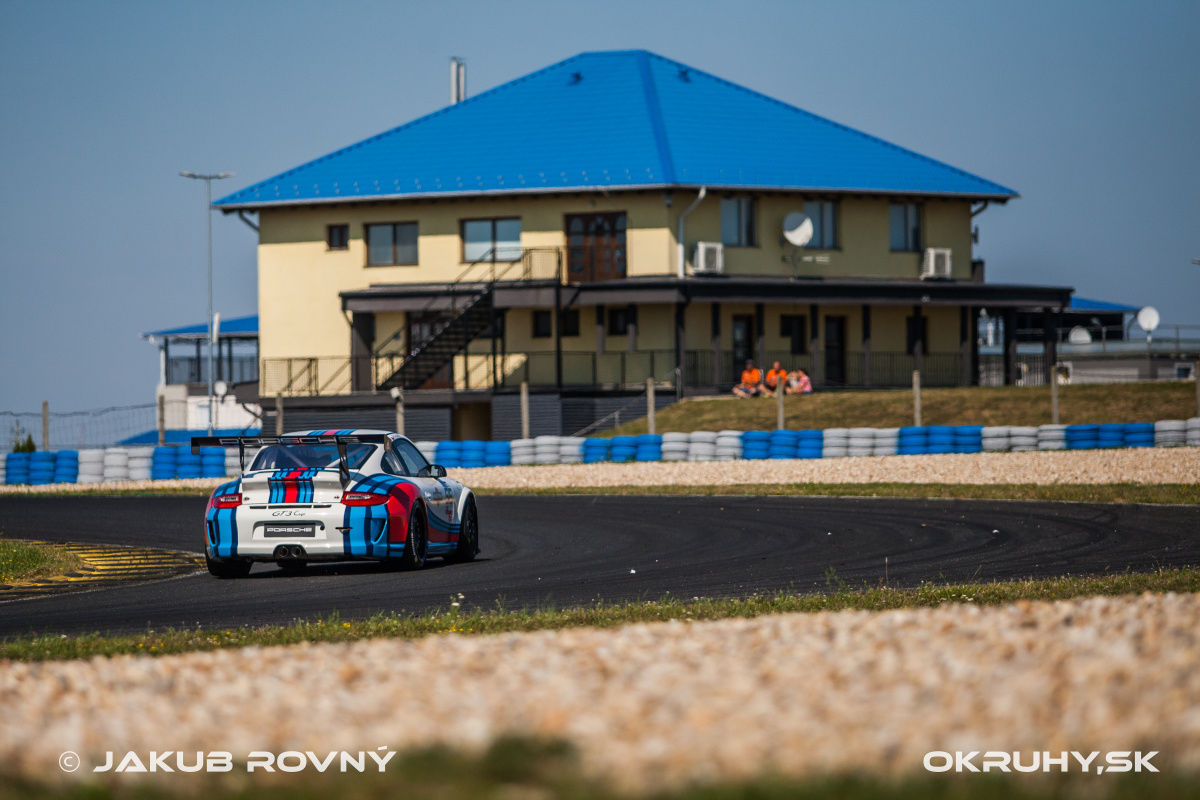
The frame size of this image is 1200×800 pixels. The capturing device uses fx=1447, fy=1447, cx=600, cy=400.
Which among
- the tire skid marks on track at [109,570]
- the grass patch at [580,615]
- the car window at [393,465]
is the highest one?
the car window at [393,465]

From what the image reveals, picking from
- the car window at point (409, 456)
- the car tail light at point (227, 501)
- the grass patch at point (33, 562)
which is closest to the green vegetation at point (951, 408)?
the car window at point (409, 456)

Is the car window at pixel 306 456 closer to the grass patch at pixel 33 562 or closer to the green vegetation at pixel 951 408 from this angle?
the grass patch at pixel 33 562

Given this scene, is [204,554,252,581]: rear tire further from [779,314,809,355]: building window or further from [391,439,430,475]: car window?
[779,314,809,355]: building window

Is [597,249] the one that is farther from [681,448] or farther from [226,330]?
[226,330]

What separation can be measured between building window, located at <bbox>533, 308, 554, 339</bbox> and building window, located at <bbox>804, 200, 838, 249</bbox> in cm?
848

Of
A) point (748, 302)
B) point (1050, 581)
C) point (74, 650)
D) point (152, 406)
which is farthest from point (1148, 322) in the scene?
point (74, 650)

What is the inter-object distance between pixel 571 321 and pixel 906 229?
11158 millimetres

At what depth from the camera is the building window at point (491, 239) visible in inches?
1756

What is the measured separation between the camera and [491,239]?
4488cm

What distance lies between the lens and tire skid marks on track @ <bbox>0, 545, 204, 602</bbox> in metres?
13.8

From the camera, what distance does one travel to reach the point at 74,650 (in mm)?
9062

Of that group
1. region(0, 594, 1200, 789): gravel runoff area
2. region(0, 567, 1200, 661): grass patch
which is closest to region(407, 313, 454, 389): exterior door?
region(0, 567, 1200, 661): grass patch

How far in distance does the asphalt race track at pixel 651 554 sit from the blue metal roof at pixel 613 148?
2213 centimetres

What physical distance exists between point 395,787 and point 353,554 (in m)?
9.61
